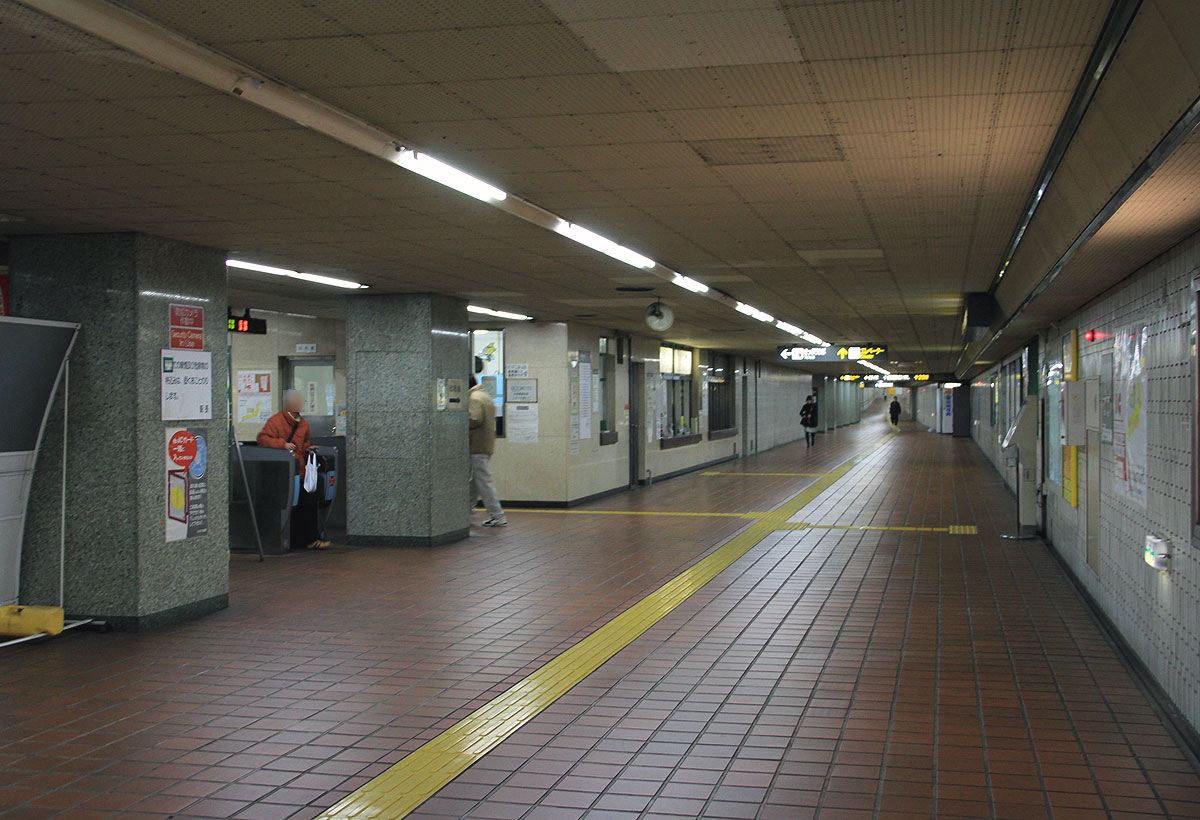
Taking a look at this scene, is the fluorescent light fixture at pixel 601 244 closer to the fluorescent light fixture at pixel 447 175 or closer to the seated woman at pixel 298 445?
the fluorescent light fixture at pixel 447 175

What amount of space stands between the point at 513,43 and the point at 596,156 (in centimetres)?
156

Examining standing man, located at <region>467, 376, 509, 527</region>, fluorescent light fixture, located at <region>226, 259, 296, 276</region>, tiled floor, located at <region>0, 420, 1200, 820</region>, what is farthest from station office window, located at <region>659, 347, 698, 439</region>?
fluorescent light fixture, located at <region>226, 259, 296, 276</region>

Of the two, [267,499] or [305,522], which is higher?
[267,499]

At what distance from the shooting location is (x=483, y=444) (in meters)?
12.0

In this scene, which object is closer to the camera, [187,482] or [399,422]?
[187,482]

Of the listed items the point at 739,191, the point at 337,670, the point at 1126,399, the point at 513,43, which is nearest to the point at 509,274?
the point at 739,191

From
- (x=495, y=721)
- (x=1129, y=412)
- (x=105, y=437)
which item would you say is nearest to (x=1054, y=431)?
(x=1129, y=412)

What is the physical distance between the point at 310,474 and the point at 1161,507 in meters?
7.60

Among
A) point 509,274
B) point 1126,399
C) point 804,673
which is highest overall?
point 509,274

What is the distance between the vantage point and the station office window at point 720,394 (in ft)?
76.9

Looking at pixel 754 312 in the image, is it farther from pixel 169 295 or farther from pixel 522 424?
pixel 169 295

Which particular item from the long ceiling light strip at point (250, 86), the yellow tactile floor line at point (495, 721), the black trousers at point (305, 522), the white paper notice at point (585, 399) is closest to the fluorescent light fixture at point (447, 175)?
the long ceiling light strip at point (250, 86)

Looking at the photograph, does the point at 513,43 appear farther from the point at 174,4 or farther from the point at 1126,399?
the point at 1126,399

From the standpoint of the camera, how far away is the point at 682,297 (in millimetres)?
11344
